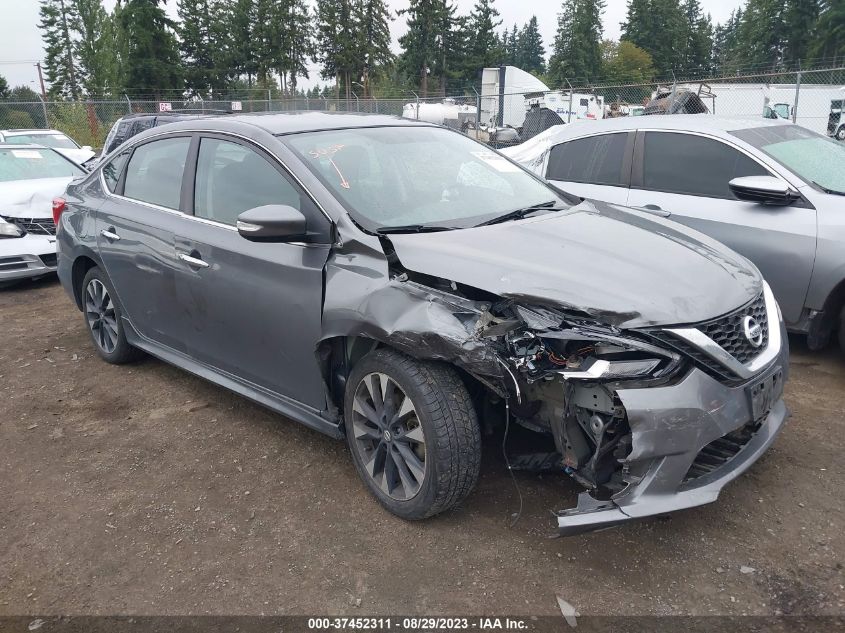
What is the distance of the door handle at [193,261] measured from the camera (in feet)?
11.5

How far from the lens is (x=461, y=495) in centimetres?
276

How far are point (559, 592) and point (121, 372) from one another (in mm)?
3588

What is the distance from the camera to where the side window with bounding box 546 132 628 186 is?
212 inches

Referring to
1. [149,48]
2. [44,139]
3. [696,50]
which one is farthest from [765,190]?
[696,50]

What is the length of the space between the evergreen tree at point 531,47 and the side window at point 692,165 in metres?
128

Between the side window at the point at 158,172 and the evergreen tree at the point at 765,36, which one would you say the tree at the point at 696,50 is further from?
the side window at the point at 158,172

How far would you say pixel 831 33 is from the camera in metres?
59.1

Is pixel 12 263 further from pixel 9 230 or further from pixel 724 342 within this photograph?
pixel 724 342

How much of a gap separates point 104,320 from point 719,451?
412cm

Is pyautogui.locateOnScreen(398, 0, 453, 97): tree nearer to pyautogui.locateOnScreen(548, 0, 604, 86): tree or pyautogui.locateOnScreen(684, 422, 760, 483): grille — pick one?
pyautogui.locateOnScreen(548, 0, 604, 86): tree

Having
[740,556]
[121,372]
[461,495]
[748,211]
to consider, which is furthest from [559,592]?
[121,372]

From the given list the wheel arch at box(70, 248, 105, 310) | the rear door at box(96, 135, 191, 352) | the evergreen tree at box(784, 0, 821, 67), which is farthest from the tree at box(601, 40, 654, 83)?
the rear door at box(96, 135, 191, 352)

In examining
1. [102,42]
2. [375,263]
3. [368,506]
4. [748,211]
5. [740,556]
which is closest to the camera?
[740,556]

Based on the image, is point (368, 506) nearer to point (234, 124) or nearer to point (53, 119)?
point (234, 124)
